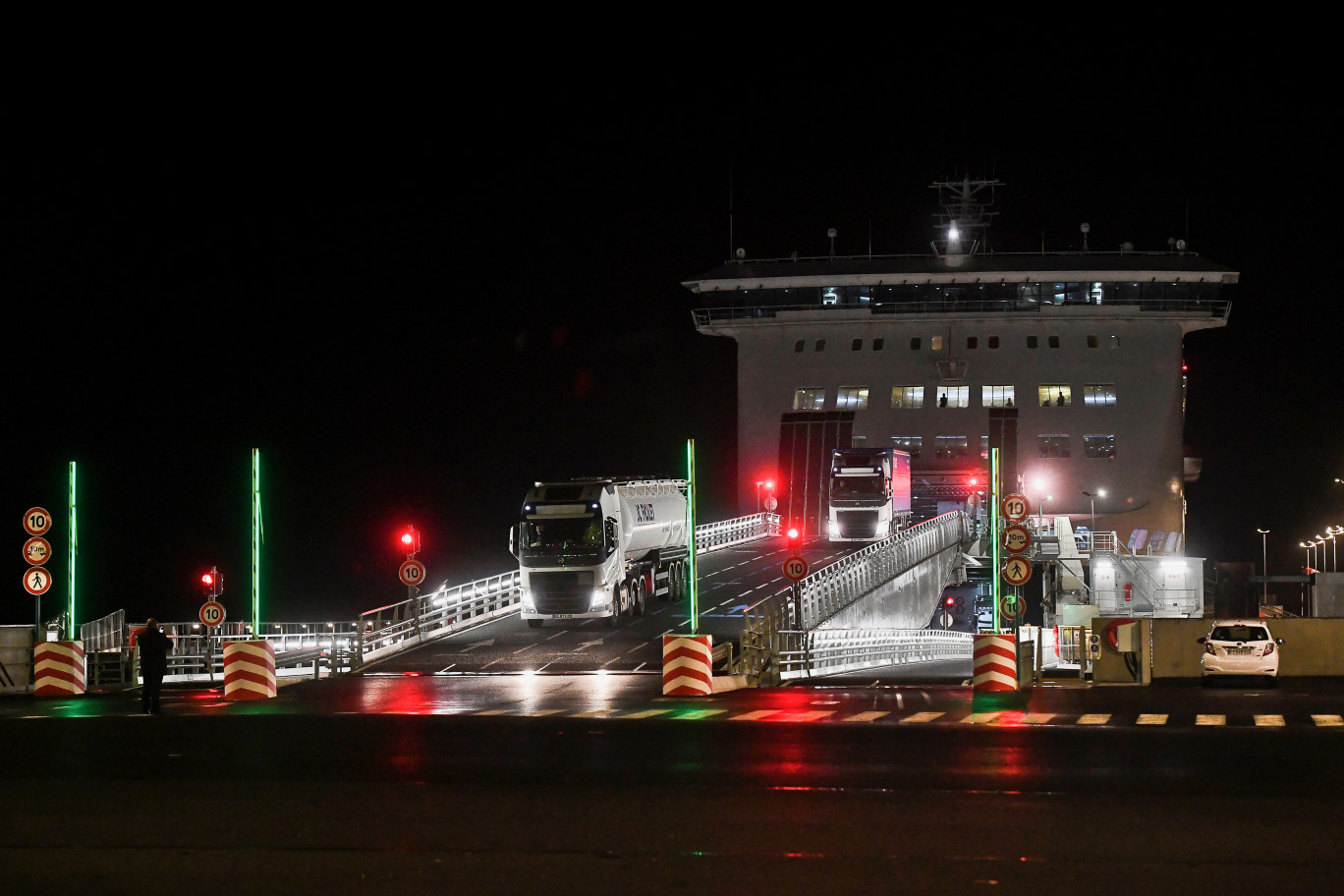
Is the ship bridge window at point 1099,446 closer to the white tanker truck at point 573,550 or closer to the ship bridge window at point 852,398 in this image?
the ship bridge window at point 852,398

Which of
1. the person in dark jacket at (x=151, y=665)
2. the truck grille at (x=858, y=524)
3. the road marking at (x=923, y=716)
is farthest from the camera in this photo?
the truck grille at (x=858, y=524)

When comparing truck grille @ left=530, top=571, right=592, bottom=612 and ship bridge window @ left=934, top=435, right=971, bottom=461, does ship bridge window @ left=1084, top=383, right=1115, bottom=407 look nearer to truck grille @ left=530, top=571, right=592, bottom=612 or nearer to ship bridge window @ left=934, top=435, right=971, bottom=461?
ship bridge window @ left=934, top=435, right=971, bottom=461

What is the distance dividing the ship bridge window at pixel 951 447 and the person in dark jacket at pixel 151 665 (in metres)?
43.5

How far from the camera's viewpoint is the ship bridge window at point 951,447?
59375 millimetres

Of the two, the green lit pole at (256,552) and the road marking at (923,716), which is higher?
the green lit pole at (256,552)

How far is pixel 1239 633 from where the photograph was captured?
25750mm

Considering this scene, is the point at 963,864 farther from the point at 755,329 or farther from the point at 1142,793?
the point at 755,329

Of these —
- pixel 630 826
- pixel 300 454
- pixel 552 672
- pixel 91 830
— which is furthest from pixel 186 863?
pixel 300 454

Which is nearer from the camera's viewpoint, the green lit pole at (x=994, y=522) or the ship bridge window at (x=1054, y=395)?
the green lit pole at (x=994, y=522)

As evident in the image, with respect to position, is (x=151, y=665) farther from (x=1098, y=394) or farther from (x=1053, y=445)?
(x=1098, y=394)

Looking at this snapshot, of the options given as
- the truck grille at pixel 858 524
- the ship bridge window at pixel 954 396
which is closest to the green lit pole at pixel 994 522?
the truck grille at pixel 858 524

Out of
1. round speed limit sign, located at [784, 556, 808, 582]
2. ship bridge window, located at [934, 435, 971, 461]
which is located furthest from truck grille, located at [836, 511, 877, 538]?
round speed limit sign, located at [784, 556, 808, 582]

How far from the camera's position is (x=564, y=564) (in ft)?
105

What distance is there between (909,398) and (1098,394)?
7.59 meters
